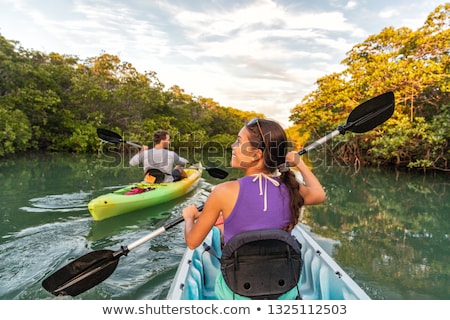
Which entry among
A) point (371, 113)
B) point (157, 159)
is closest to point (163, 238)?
point (157, 159)

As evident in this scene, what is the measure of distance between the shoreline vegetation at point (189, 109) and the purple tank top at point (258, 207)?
30.2ft

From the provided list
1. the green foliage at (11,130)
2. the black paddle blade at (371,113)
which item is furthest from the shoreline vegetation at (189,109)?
the black paddle blade at (371,113)

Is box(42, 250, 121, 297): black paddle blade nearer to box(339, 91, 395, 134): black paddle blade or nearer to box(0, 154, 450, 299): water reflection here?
box(0, 154, 450, 299): water reflection

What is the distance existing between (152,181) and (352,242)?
3.25 meters

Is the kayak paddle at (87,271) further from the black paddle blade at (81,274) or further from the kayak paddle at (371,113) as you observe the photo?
the kayak paddle at (371,113)

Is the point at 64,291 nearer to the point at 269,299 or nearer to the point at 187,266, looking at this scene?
the point at 187,266

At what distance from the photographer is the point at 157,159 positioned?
5.38 m

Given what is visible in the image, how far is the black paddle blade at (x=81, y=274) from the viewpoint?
2047 millimetres

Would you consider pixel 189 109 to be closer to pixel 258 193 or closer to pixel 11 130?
pixel 11 130

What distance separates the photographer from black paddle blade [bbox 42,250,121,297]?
6.72 ft

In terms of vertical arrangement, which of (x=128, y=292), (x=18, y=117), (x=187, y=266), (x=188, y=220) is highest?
(x=18, y=117)

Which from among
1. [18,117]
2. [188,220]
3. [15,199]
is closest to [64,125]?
[18,117]

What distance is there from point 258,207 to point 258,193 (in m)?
0.06

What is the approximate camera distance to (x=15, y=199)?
5.45 meters
